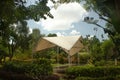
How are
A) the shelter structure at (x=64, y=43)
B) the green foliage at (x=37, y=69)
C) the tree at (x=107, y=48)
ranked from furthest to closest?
1. the tree at (x=107, y=48)
2. the shelter structure at (x=64, y=43)
3. the green foliage at (x=37, y=69)

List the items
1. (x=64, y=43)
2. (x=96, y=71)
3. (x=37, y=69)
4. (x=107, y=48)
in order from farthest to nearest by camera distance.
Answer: (x=107, y=48), (x=64, y=43), (x=96, y=71), (x=37, y=69)

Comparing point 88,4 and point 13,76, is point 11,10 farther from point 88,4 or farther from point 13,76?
point 88,4

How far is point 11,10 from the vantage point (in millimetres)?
14992

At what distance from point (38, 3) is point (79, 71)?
9954 millimetres

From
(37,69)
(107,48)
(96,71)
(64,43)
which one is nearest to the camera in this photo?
(37,69)

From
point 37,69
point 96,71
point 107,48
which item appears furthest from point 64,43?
point 107,48

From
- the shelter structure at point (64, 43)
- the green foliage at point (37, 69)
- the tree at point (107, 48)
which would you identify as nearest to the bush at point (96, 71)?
the green foliage at point (37, 69)

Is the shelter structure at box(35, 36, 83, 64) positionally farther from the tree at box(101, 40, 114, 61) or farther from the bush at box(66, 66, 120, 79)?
the tree at box(101, 40, 114, 61)

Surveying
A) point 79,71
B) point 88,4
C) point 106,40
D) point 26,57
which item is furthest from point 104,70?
point 26,57

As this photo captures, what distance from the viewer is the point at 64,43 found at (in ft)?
102

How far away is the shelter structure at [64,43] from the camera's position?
3049cm

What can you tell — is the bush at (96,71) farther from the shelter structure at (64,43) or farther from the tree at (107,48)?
the tree at (107,48)

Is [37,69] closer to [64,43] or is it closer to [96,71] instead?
[96,71]

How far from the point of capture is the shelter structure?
30.5 m
